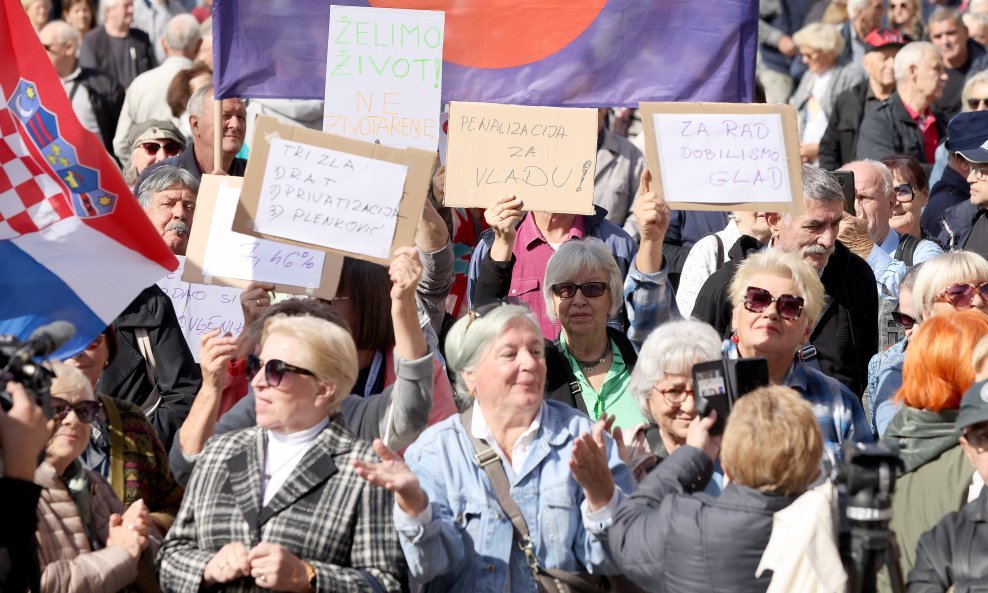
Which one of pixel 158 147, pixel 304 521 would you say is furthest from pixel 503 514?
pixel 158 147

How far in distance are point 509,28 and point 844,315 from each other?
6.43 feet

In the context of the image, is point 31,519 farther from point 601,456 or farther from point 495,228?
point 495,228

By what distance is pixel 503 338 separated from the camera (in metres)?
5.15

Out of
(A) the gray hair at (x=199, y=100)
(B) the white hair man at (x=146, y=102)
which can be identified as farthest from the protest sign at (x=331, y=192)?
(B) the white hair man at (x=146, y=102)

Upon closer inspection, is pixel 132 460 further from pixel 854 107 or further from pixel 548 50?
pixel 854 107

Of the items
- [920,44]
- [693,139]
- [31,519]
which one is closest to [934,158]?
[920,44]

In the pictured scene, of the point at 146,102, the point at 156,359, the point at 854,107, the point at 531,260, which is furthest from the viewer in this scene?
the point at 854,107

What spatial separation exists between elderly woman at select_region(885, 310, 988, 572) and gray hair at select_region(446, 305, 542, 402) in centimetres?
120

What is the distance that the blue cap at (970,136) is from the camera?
27.9 ft

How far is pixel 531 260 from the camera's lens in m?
7.56

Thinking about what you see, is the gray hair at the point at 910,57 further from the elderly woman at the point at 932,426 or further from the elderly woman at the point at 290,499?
the elderly woman at the point at 290,499

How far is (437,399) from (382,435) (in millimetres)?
376

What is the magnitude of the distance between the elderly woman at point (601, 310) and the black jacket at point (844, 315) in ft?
1.44

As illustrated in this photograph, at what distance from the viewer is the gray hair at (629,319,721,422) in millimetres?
5492
